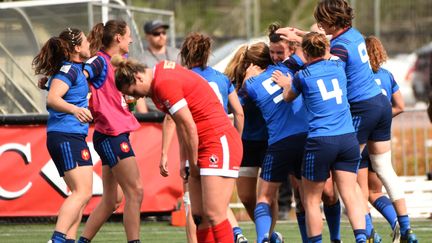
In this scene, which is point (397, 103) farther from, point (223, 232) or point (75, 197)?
point (75, 197)

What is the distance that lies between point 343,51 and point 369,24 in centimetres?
1752

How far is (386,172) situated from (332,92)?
1.60m

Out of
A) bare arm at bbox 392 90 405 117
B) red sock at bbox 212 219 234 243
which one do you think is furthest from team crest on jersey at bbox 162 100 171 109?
bare arm at bbox 392 90 405 117

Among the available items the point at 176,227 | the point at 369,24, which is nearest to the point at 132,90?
the point at 176,227

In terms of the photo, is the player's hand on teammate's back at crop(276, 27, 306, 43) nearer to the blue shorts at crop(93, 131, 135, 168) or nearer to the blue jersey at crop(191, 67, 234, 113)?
the blue jersey at crop(191, 67, 234, 113)

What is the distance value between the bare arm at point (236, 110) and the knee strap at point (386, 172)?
4.57ft

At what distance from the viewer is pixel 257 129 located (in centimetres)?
1069

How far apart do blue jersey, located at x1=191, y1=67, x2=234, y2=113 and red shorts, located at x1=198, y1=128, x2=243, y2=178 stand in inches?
49.8

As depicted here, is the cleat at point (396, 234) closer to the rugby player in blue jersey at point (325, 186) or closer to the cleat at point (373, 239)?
the cleat at point (373, 239)

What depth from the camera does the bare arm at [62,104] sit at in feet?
31.4

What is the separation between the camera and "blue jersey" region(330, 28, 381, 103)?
32.8ft

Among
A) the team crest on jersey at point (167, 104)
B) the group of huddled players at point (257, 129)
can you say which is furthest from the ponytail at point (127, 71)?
the group of huddled players at point (257, 129)

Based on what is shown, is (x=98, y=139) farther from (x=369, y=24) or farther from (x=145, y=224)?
(x=369, y=24)

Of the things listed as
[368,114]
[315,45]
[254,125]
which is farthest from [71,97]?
[368,114]
